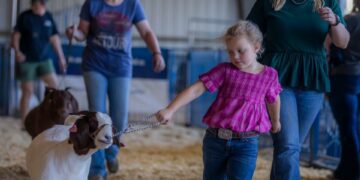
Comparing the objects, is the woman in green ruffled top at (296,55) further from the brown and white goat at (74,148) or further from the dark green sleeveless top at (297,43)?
the brown and white goat at (74,148)

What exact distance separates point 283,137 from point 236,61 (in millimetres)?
664

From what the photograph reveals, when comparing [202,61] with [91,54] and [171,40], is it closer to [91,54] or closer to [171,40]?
[91,54]

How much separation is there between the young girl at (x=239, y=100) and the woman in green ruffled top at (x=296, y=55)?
0.31 meters

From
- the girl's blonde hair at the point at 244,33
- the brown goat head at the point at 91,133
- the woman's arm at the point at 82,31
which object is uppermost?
the girl's blonde hair at the point at 244,33

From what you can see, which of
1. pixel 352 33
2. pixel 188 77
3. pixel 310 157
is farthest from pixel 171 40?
pixel 352 33

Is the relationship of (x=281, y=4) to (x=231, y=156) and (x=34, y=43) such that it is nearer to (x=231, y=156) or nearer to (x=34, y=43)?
(x=231, y=156)

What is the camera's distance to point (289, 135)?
12.0ft

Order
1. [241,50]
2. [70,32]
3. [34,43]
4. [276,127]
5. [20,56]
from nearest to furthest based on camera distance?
[241,50] < [276,127] < [70,32] < [20,56] < [34,43]

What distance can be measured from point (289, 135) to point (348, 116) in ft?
7.13

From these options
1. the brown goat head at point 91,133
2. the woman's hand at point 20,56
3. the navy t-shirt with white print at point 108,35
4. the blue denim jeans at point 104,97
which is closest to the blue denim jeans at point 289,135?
the brown goat head at point 91,133

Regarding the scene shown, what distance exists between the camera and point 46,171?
11.1 ft

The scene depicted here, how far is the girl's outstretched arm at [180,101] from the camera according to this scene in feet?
9.80

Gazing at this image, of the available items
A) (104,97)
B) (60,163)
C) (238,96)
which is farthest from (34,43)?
(238,96)

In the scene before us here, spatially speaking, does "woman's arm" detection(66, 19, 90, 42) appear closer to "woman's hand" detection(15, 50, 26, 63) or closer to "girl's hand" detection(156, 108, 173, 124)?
"girl's hand" detection(156, 108, 173, 124)
